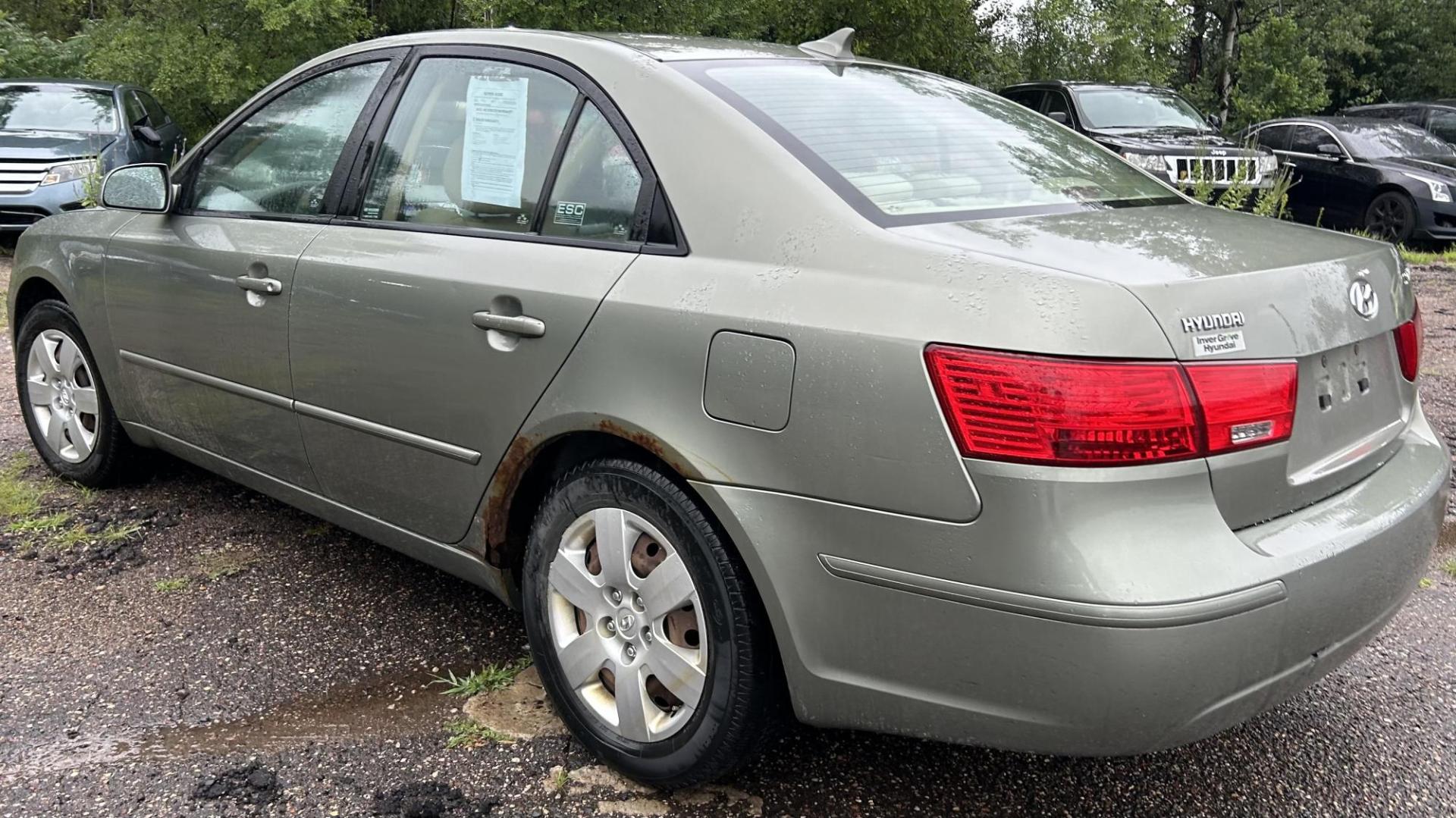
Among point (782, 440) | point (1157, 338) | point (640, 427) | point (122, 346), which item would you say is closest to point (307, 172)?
point (122, 346)

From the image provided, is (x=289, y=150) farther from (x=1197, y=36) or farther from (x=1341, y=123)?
(x=1197, y=36)

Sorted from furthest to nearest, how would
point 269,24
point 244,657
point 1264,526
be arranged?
1. point 269,24
2. point 244,657
3. point 1264,526

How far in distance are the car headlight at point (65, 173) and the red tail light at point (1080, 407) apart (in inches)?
413

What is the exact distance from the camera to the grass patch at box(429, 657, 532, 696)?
114 inches

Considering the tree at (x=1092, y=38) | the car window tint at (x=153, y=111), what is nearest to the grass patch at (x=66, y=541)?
the car window tint at (x=153, y=111)

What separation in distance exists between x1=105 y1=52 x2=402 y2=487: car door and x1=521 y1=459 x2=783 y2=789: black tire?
1184 mm

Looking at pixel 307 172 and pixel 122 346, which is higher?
pixel 307 172

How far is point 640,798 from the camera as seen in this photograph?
2447 millimetres

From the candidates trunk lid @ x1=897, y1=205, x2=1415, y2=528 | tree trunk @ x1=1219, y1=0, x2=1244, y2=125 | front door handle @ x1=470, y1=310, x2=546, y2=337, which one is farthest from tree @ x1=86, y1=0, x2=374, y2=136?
tree trunk @ x1=1219, y1=0, x2=1244, y2=125

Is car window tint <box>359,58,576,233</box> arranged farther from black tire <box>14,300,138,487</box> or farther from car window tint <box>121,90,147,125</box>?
car window tint <box>121,90,147,125</box>

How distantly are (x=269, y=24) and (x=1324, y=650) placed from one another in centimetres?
1256

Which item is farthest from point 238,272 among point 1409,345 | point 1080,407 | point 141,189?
point 1409,345

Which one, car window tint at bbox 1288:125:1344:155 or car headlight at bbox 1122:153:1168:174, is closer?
car headlight at bbox 1122:153:1168:174

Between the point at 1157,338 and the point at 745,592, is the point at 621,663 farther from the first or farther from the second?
the point at 1157,338
